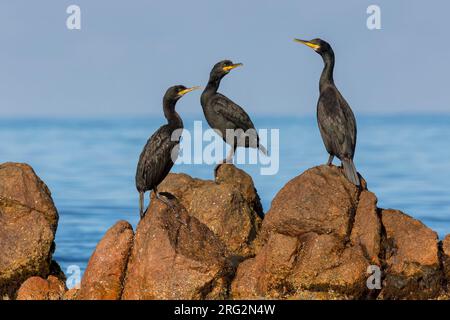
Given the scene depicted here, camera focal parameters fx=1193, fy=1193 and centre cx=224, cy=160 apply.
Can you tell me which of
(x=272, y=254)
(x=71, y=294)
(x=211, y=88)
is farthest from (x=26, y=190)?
(x=211, y=88)

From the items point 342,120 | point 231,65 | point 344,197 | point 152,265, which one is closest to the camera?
point 152,265

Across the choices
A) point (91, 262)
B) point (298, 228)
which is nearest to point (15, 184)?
point (91, 262)

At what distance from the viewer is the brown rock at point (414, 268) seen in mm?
15312

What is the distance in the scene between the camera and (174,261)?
48.1 feet

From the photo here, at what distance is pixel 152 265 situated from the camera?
14703 millimetres

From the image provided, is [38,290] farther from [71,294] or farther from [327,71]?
[327,71]

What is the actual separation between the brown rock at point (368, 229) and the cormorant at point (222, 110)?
13.2ft

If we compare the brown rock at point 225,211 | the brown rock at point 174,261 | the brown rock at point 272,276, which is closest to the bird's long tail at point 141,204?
the brown rock at point 174,261

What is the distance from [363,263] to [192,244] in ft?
7.09

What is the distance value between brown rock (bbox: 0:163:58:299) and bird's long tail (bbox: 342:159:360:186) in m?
4.06

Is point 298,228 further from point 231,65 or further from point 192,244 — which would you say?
point 231,65

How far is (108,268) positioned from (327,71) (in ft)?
15.3

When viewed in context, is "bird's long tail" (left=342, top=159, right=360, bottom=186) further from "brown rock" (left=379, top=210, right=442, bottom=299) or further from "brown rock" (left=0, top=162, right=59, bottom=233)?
"brown rock" (left=0, top=162, right=59, bottom=233)

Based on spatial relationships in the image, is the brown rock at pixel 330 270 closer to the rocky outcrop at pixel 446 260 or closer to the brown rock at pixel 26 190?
the rocky outcrop at pixel 446 260
